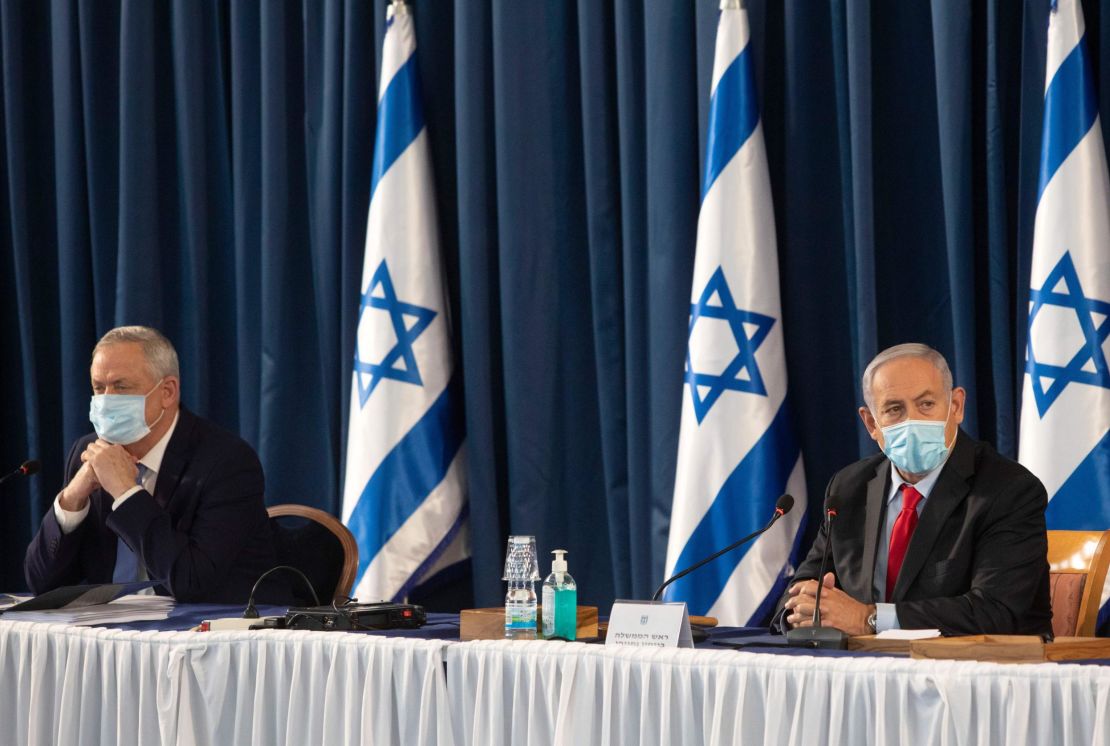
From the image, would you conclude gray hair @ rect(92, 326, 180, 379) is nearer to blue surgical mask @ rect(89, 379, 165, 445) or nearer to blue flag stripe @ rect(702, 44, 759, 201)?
blue surgical mask @ rect(89, 379, 165, 445)

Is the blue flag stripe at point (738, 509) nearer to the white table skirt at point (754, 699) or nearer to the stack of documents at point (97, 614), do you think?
the stack of documents at point (97, 614)

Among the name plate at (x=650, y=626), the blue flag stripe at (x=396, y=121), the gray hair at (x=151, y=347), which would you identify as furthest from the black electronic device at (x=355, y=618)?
the blue flag stripe at (x=396, y=121)

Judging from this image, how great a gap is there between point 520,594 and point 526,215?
2445 millimetres

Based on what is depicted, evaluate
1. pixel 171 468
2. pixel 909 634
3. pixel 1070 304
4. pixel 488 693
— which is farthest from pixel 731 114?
pixel 488 693

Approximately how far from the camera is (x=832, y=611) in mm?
2785

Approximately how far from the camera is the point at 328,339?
527 centimetres

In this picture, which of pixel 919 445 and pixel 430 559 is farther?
pixel 430 559

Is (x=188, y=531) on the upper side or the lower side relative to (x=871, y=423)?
lower

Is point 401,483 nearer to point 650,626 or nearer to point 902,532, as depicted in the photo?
point 902,532

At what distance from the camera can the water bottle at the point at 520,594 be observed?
2.67 m

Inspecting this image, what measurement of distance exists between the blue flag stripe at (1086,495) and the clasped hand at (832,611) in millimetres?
1201

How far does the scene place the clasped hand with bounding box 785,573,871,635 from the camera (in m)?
2.79

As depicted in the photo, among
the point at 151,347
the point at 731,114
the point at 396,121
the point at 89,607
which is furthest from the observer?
the point at 396,121

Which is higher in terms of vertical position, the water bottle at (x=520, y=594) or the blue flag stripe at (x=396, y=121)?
the blue flag stripe at (x=396, y=121)
